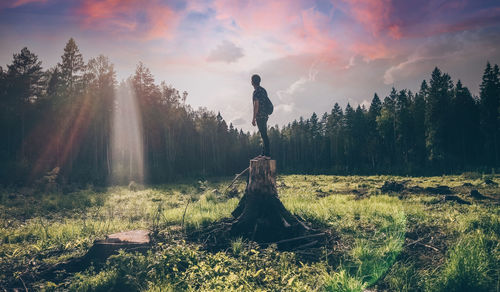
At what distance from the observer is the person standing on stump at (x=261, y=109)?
6926 millimetres

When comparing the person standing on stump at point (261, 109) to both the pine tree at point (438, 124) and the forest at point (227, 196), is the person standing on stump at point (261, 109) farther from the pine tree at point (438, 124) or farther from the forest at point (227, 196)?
the pine tree at point (438, 124)

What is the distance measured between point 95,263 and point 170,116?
40.0m

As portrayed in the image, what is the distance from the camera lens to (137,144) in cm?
3709

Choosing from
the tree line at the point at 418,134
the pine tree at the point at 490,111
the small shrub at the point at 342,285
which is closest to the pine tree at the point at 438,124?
the tree line at the point at 418,134

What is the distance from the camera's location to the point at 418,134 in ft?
145

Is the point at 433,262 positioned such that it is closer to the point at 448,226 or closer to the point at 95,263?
the point at 448,226

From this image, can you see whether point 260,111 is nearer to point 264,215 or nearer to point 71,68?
point 264,215

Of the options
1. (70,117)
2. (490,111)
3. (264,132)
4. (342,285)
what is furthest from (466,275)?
(490,111)

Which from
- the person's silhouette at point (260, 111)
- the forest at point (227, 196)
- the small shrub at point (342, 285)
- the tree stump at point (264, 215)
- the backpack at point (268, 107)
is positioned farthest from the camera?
the backpack at point (268, 107)

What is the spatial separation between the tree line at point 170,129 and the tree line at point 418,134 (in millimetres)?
169

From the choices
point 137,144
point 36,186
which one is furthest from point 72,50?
point 36,186

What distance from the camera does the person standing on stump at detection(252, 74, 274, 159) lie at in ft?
22.7

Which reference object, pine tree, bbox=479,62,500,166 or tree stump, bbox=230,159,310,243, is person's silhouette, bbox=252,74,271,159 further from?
pine tree, bbox=479,62,500,166

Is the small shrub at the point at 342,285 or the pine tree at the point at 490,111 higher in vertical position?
the pine tree at the point at 490,111
